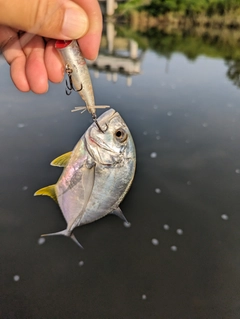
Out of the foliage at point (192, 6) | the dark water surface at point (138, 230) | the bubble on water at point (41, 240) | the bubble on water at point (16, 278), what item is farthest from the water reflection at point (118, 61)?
the foliage at point (192, 6)

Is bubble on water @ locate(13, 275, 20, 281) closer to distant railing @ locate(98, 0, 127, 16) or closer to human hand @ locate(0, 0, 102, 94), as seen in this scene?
human hand @ locate(0, 0, 102, 94)

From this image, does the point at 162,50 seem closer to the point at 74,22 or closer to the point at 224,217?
the point at 224,217

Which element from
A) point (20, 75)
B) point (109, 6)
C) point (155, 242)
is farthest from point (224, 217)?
point (109, 6)

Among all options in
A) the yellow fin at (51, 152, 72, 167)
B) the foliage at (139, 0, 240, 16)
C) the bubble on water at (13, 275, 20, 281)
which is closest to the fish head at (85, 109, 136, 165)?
the yellow fin at (51, 152, 72, 167)

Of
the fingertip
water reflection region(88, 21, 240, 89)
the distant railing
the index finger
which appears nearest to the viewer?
the index finger

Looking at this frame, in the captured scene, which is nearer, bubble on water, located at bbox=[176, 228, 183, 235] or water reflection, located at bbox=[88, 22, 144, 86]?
bubble on water, located at bbox=[176, 228, 183, 235]

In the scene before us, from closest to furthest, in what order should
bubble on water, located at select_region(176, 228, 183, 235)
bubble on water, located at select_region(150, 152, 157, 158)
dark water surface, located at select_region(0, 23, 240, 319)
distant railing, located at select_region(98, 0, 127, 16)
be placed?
dark water surface, located at select_region(0, 23, 240, 319)
bubble on water, located at select_region(176, 228, 183, 235)
bubble on water, located at select_region(150, 152, 157, 158)
distant railing, located at select_region(98, 0, 127, 16)

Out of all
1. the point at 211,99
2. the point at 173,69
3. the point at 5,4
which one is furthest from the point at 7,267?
the point at 173,69
